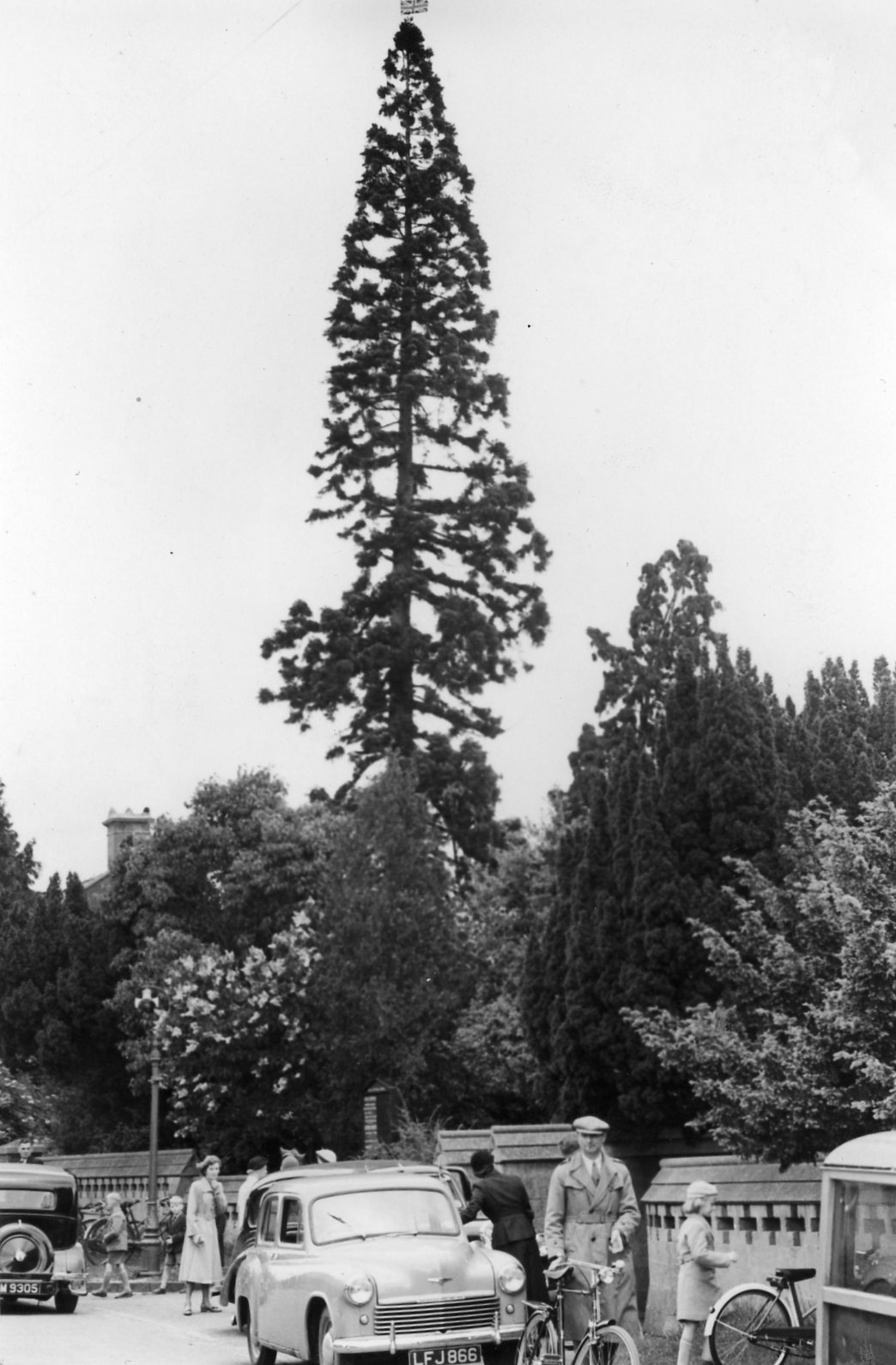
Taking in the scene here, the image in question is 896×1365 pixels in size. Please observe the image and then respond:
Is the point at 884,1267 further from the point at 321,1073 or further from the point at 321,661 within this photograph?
the point at 321,661

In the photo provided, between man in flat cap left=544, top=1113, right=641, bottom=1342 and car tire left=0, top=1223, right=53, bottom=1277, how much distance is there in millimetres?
10117

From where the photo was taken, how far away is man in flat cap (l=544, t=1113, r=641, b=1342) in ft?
37.8

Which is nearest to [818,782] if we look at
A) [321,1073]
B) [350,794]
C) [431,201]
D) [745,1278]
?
[321,1073]

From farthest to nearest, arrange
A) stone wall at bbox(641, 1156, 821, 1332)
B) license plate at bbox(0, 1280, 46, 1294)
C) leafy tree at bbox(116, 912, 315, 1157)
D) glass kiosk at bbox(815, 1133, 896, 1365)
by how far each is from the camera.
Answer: leafy tree at bbox(116, 912, 315, 1157) → license plate at bbox(0, 1280, 46, 1294) → stone wall at bbox(641, 1156, 821, 1332) → glass kiosk at bbox(815, 1133, 896, 1365)

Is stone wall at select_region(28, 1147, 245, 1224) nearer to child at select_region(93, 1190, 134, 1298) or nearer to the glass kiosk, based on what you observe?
child at select_region(93, 1190, 134, 1298)

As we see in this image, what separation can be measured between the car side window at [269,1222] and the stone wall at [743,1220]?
12.1 feet

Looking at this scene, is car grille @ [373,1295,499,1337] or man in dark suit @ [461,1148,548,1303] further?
man in dark suit @ [461,1148,548,1303]

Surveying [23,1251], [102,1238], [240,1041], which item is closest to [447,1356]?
[23,1251]

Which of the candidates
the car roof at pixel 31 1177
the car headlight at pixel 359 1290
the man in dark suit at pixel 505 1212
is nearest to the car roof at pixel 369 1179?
the man in dark suit at pixel 505 1212

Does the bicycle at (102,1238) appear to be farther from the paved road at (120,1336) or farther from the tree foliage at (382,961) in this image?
the tree foliage at (382,961)

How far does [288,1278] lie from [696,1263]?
10.7ft

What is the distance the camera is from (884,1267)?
7.96m

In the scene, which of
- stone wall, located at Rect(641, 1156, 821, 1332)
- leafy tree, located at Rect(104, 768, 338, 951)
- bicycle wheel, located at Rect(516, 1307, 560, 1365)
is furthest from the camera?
leafy tree, located at Rect(104, 768, 338, 951)

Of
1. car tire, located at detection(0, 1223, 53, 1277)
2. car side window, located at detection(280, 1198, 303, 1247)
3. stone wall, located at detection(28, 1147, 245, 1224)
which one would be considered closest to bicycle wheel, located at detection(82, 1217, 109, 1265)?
stone wall, located at detection(28, 1147, 245, 1224)
